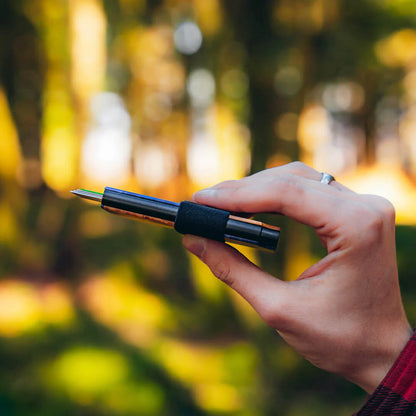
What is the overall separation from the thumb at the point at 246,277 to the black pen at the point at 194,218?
0.24 feet

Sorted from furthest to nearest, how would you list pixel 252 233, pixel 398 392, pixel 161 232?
pixel 161 232, pixel 252 233, pixel 398 392

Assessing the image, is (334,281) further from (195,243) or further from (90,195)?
(90,195)

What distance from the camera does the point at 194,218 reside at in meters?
1.26

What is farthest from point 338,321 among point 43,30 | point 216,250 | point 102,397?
point 43,30

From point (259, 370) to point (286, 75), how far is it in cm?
336

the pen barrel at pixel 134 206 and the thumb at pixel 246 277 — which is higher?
the pen barrel at pixel 134 206

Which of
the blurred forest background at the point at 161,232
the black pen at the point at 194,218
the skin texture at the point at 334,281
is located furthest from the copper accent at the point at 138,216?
the blurred forest background at the point at 161,232

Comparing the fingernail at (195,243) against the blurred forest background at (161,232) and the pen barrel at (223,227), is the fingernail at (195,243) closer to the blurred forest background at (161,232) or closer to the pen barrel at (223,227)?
the pen barrel at (223,227)

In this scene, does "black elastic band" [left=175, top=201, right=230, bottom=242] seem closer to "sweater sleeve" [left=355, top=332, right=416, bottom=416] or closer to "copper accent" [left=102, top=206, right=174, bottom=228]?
"copper accent" [left=102, top=206, right=174, bottom=228]

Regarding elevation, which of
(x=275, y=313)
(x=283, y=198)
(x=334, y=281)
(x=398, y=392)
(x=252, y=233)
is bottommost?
(x=398, y=392)

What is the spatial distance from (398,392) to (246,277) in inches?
20.3

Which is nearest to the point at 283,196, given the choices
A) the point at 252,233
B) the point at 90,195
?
the point at 252,233

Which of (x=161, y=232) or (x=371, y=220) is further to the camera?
(x=161, y=232)

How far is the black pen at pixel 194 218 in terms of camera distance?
1236mm
